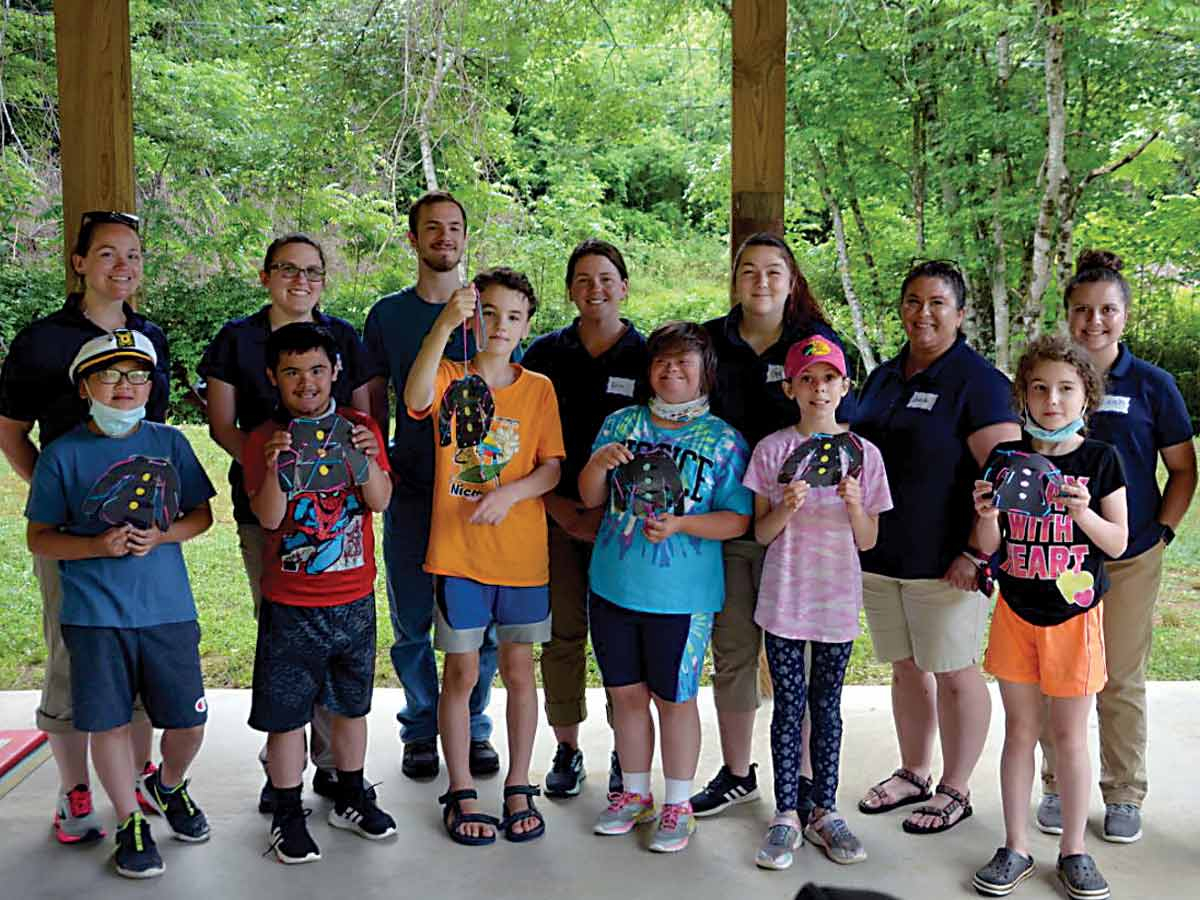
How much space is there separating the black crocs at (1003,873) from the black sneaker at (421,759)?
159 centimetres

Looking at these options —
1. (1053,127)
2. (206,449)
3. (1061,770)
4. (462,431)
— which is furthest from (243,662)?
(1053,127)

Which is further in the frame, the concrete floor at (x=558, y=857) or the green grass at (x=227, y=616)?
the green grass at (x=227, y=616)

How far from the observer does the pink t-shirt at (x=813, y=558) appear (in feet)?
9.28

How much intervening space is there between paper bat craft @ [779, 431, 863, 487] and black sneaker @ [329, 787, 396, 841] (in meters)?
1.43

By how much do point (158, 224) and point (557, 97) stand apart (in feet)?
8.62

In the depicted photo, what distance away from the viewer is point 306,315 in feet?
10.1

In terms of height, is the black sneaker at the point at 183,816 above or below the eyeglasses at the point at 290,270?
below

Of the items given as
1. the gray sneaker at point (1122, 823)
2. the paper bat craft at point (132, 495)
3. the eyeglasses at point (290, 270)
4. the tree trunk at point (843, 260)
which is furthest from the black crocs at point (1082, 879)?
the tree trunk at point (843, 260)

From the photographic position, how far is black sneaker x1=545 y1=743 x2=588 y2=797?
10.7 feet

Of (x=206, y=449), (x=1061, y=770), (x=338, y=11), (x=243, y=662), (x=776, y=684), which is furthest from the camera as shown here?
(x=206, y=449)

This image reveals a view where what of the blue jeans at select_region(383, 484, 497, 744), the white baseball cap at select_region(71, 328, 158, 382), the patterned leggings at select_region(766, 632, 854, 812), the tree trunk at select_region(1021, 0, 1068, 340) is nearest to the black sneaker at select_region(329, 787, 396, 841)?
the blue jeans at select_region(383, 484, 497, 744)

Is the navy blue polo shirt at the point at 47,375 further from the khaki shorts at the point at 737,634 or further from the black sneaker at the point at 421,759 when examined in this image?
the khaki shorts at the point at 737,634

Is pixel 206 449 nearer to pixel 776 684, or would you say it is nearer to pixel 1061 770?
pixel 776 684

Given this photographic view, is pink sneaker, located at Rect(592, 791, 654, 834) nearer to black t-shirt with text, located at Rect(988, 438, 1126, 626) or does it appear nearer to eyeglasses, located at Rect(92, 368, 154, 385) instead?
black t-shirt with text, located at Rect(988, 438, 1126, 626)
